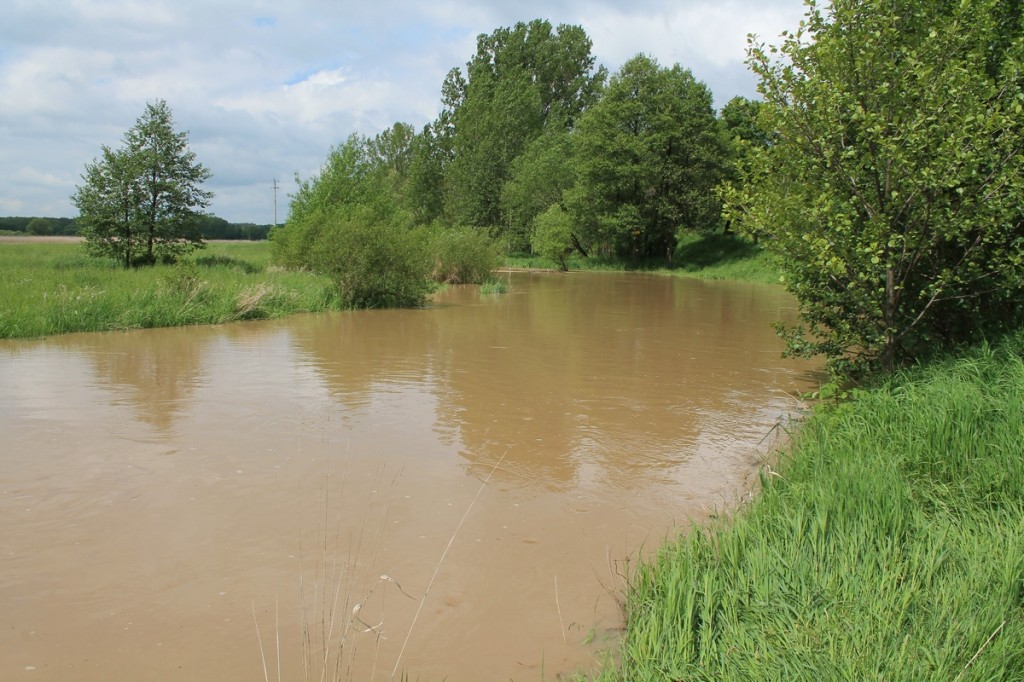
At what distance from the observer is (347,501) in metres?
6.04

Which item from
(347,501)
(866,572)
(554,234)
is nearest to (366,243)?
(347,501)

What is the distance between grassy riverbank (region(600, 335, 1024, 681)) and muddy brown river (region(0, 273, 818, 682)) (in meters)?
0.58

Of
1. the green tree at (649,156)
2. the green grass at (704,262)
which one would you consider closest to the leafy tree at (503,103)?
the green grass at (704,262)

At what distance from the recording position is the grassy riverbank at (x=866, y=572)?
10.2ft

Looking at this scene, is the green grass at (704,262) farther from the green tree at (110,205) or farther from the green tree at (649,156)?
the green tree at (110,205)

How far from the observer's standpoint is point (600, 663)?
148 inches

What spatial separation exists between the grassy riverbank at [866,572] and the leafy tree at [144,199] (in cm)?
2862

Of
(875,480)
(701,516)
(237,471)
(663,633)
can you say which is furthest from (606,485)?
(237,471)

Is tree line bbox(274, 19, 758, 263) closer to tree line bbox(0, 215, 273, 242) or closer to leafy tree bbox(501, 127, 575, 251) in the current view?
leafy tree bbox(501, 127, 575, 251)

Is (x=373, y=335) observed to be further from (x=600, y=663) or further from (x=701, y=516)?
(x=600, y=663)

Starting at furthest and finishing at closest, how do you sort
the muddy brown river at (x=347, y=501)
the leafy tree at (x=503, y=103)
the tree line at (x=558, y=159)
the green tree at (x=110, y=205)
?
the leafy tree at (x=503, y=103) → the tree line at (x=558, y=159) → the green tree at (x=110, y=205) → the muddy brown river at (x=347, y=501)

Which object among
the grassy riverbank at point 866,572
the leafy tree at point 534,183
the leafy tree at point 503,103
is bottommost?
the grassy riverbank at point 866,572

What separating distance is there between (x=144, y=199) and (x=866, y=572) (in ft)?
99.5

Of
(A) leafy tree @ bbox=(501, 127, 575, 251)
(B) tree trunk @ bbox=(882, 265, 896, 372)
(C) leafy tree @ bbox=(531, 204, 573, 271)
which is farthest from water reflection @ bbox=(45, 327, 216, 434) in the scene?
(A) leafy tree @ bbox=(501, 127, 575, 251)
